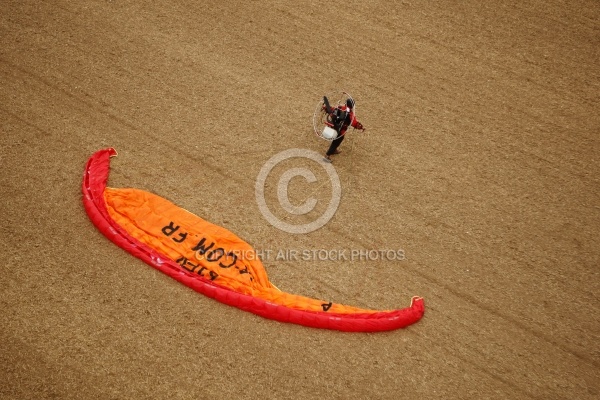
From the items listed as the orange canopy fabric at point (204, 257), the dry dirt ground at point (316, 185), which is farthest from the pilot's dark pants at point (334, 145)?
the orange canopy fabric at point (204, 257)

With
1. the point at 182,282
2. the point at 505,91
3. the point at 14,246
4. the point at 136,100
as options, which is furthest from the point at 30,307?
the point at 505,91

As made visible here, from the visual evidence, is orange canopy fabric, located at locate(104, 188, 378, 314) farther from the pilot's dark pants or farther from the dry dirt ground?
the pilot's dark pants

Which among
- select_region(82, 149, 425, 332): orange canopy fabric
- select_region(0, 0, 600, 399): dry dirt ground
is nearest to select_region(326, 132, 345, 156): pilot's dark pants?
select_region(0, 0, 600, 399): dry dirt ground

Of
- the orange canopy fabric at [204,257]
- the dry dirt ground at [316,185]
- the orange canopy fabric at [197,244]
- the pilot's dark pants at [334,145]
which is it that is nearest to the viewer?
the dry dirt ground at [316,185]

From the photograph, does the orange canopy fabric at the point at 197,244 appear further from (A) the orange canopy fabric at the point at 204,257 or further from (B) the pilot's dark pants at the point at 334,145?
(B) the pilot's dark pants at the point at 334,145

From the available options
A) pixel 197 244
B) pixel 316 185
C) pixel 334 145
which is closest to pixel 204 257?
pixel 197 244

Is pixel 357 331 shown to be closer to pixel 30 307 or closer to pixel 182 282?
pixel 182 282

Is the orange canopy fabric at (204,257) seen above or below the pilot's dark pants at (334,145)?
below

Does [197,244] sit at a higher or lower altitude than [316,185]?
lower

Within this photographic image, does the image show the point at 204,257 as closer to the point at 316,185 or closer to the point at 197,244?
the point at 197,244
